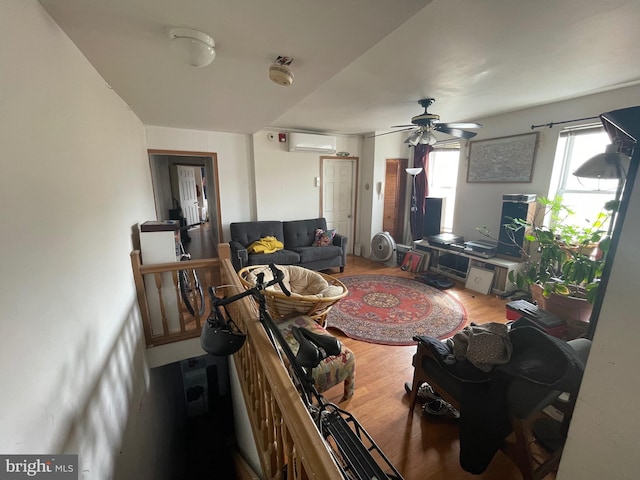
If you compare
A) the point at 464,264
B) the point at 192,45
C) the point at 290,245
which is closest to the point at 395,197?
the point at 464,264

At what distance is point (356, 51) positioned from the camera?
1.37 meters

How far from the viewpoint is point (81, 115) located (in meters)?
1.36

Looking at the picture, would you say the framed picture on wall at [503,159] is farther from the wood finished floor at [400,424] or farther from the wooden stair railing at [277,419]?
the wooden stair railing at [277,419]

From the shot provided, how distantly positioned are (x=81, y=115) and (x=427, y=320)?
11.0 feet

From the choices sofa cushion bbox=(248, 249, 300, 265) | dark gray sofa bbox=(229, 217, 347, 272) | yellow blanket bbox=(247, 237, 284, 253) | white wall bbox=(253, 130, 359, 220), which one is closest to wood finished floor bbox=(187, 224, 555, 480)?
sofa cushion bbox=(248, 249, 300, 265)

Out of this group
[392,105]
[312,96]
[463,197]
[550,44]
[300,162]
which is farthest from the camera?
[300,162]

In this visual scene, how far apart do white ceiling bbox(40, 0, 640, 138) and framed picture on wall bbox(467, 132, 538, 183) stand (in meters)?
0.53

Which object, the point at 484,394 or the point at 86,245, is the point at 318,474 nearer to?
the point at 484,394

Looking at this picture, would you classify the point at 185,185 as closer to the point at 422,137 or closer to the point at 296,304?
the point at 422,137

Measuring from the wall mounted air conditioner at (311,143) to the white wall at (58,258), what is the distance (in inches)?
112

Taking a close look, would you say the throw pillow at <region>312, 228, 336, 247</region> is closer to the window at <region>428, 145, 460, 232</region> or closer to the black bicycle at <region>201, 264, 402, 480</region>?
the window at <region>428, 145, 460, 232</region>

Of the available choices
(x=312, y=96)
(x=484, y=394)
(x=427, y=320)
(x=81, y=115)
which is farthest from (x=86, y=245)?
(x=427, y=320)

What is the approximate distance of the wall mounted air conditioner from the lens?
4.45 m

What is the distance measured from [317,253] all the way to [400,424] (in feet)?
8.77
